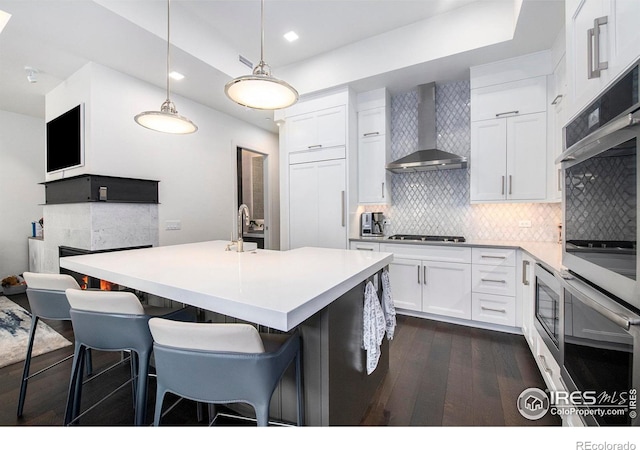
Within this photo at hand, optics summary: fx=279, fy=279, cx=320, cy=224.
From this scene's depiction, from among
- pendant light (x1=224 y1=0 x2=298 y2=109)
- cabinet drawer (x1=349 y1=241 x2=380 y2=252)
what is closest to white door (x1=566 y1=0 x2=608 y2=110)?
pendant light (x1=224 y1=0 x2=298 y2=109)

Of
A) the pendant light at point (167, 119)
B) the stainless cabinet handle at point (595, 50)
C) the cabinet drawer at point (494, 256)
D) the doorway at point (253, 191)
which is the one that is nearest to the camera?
the stainless cabinet handle at point (595, 50)

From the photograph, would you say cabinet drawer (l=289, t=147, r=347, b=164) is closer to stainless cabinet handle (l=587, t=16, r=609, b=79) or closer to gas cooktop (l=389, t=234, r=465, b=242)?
gas cooktop (l=389, t=234, r=465, b=242)

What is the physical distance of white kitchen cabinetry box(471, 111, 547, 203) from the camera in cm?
273

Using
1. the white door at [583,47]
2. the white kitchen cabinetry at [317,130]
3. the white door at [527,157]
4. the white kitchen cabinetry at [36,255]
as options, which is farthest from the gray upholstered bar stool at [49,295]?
the white door at [527,157]

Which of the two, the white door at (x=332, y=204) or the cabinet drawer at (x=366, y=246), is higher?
the white door at (x=332, y=204)

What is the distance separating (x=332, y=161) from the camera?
3.57 metres

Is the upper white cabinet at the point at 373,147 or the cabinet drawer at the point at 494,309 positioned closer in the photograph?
the cabinet drawer at the point at 494,309

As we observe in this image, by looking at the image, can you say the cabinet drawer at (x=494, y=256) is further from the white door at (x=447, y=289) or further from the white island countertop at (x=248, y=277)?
the white island countertop at (x=248, y=277)

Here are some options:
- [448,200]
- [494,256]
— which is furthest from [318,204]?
[494,256]

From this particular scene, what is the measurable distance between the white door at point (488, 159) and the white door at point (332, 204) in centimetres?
145

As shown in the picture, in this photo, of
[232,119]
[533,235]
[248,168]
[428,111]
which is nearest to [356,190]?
[428,111]

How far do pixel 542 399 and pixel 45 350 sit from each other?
12.6ft

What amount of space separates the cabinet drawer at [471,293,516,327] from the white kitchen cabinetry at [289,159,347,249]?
5.06ft

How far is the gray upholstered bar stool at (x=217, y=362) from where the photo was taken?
35.8 inches
